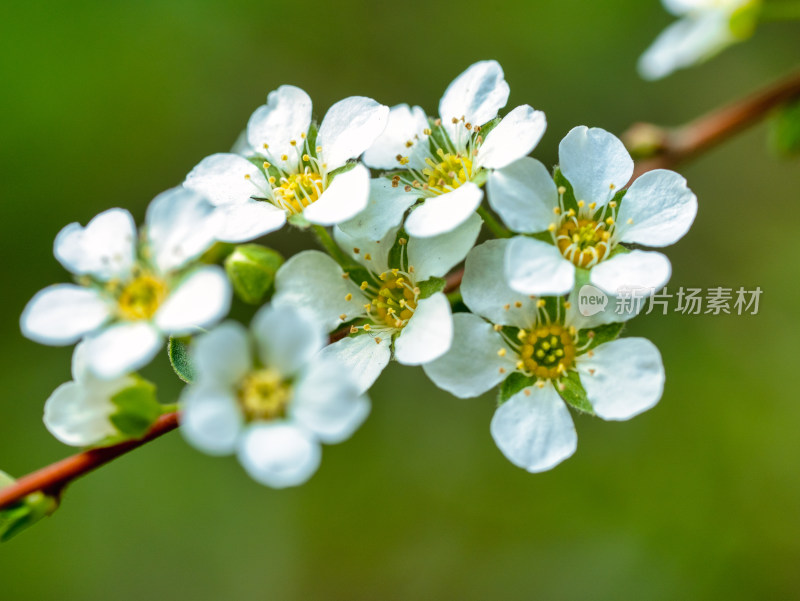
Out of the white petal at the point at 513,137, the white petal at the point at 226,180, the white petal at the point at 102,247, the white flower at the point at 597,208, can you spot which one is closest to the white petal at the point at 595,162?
the white flower at the point at 597,208

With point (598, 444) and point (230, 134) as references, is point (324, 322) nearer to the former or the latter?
point (598, 444)

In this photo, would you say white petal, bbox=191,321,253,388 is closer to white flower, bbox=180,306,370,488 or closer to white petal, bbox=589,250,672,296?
white flower, bbox=180,306,370,488

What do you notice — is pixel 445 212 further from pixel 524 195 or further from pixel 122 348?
pixel 122 348

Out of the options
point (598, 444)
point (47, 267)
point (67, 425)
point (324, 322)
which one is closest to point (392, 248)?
point (324, 322)

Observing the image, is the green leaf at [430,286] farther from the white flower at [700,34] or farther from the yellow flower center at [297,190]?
the white flower at [700,34]

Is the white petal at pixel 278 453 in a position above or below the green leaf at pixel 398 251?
below

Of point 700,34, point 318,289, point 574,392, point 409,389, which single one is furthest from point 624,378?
point 409,389

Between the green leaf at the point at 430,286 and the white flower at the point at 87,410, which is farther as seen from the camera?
the green leaf at the point at 430,286
